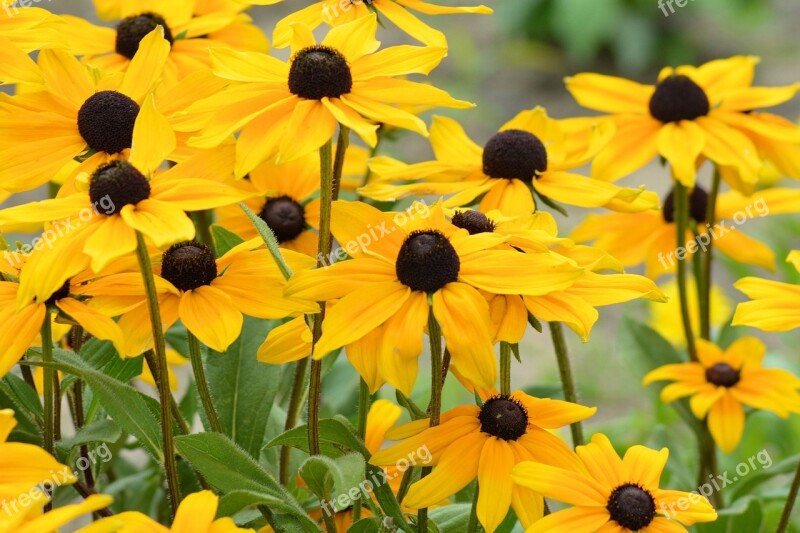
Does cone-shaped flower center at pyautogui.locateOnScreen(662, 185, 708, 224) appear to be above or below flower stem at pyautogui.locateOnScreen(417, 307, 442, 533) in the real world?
below

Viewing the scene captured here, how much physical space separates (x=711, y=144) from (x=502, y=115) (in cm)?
310

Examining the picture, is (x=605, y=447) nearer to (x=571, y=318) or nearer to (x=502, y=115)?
(x=571, y=318)

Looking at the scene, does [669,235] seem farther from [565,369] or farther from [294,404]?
[294,404]

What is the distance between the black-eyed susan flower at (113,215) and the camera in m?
0.76

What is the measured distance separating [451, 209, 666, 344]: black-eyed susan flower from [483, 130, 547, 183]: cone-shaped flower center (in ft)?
0.65

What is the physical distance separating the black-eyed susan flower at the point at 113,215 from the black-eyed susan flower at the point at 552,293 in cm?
22

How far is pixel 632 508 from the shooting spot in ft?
2.83

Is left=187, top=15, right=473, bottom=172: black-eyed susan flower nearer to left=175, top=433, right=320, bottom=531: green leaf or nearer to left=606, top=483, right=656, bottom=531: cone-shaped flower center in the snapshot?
left=175, top=433, right=320, bottom=531: green leaf

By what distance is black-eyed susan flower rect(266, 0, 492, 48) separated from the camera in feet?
3.31

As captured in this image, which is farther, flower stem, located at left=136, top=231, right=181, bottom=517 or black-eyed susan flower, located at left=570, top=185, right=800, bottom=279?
black-eyed susan flower, located at left=570, top=185, right=800, bottom=279

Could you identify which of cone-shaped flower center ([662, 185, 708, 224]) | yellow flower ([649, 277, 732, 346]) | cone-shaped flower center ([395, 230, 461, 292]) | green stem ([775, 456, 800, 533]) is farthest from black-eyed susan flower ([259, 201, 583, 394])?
yellow flower ([649, 277, 732, 346])

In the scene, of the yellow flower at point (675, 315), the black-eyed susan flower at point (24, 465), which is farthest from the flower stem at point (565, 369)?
the yellow flower at point (675, 315)

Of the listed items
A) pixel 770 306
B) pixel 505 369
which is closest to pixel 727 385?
pixel 770 306

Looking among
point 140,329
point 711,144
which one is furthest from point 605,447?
point 711,144
